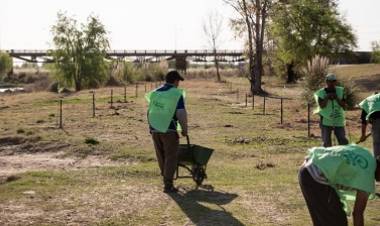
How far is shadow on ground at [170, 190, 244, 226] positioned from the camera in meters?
8.59

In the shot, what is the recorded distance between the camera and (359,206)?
18.5 ft

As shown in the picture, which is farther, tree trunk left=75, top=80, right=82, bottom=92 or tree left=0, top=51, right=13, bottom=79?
tree left=0, top=51, right=13, bottom=79

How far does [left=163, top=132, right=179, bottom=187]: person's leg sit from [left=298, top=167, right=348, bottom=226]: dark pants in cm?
447

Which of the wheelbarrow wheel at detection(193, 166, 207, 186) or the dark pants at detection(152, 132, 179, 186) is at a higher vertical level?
the dark pants at detection(152, 132, 179, 186)

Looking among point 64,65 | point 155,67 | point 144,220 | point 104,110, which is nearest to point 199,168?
point 144,220

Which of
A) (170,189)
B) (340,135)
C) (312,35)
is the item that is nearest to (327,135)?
(340,135)

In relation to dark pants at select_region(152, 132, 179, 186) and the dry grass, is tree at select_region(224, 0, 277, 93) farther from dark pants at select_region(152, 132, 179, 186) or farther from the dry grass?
dark pants at select_region(152, 132, 179, 186)

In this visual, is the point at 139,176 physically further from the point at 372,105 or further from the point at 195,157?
the point at 372,105

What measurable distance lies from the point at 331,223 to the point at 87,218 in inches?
160

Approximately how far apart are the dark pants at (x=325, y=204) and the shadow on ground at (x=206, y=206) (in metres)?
2.91

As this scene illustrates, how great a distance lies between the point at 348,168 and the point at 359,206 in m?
0.46

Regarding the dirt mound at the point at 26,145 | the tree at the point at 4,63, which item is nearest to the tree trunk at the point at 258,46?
the dirt mound at the point at 26,145

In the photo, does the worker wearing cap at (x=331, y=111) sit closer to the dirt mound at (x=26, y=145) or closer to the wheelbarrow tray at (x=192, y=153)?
the wheelbarrow tray at (x=192, y=153)

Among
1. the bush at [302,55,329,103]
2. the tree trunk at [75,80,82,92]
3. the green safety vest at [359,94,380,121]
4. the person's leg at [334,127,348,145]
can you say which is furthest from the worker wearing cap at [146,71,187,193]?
the tree trunk at [75,80,82,92]
